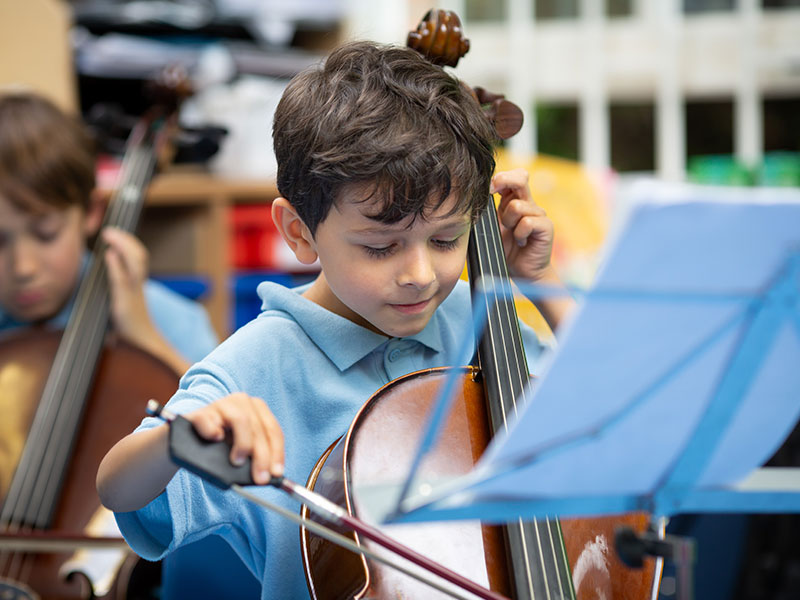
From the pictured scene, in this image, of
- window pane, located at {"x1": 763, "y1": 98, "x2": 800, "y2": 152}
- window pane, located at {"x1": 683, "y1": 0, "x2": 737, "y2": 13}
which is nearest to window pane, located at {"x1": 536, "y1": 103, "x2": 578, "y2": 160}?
window pane, located at {"x1": 683, "y1": 0, "x2": 737, "y2": 13}

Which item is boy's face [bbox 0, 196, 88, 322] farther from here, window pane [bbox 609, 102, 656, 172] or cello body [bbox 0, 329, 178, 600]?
window pane [bbox 609, 102, 656, 172]

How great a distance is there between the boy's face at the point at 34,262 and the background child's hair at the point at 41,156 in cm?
2

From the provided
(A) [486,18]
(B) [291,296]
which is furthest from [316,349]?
(A) [486,18]

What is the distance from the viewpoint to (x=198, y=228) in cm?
199

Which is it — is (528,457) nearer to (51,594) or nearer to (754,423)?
(754,423)

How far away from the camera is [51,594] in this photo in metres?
1.04

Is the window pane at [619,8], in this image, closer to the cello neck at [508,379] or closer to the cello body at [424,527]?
the cello neck at [508,379]

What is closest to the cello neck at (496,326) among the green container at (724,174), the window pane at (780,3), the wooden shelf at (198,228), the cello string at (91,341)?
the cello string at (91,341)

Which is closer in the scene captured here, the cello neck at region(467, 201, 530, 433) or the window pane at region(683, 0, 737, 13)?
the cello neck at region(467, 201, 530, 433)

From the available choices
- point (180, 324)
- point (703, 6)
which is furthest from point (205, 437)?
point (703, 6)

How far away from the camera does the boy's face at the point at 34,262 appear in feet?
4.52

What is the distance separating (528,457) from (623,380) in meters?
0.06

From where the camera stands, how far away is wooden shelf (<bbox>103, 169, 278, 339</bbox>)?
195 cm

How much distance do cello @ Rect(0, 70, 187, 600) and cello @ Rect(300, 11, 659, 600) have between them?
37 cm
